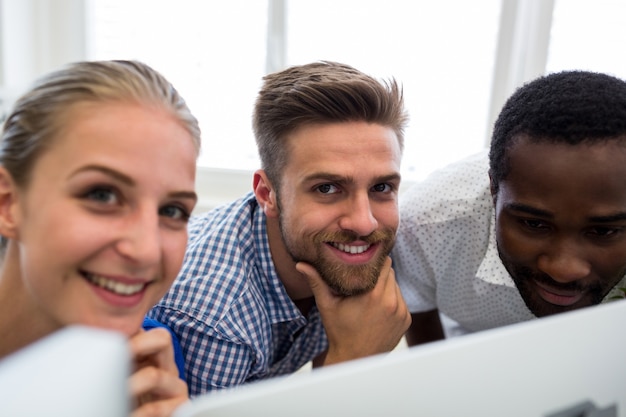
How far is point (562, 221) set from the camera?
36.4 inches

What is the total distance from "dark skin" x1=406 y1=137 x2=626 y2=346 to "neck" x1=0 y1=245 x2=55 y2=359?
76cm

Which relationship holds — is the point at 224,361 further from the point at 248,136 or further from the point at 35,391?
the point at 248,136

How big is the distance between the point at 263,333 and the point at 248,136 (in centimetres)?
130

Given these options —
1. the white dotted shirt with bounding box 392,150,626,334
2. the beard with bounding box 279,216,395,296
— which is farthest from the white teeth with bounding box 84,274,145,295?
the white dotted shirt with bounding box 392,150,626,334

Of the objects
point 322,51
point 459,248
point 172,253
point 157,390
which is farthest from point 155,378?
point 322,51

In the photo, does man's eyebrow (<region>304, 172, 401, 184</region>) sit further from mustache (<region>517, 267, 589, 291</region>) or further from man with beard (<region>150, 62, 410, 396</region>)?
mustache (<region>517, 267, 589, 291</region>)

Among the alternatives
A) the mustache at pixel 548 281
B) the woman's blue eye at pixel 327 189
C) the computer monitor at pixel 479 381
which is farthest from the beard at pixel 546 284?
the computer monitor at pixel 479 381

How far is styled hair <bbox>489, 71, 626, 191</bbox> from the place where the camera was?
90 centimetres

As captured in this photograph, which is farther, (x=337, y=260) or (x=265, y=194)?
(x=265, y=194)

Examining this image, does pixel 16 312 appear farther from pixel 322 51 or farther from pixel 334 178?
pixel 322 51

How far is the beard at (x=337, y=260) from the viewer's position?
3.52 feet

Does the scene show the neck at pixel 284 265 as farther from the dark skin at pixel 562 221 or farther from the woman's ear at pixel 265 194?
the dark skin at pixel 562 221

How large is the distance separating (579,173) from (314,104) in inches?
18.9

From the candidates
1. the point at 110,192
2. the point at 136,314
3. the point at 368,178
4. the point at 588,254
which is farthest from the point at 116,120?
the point at 588,254
